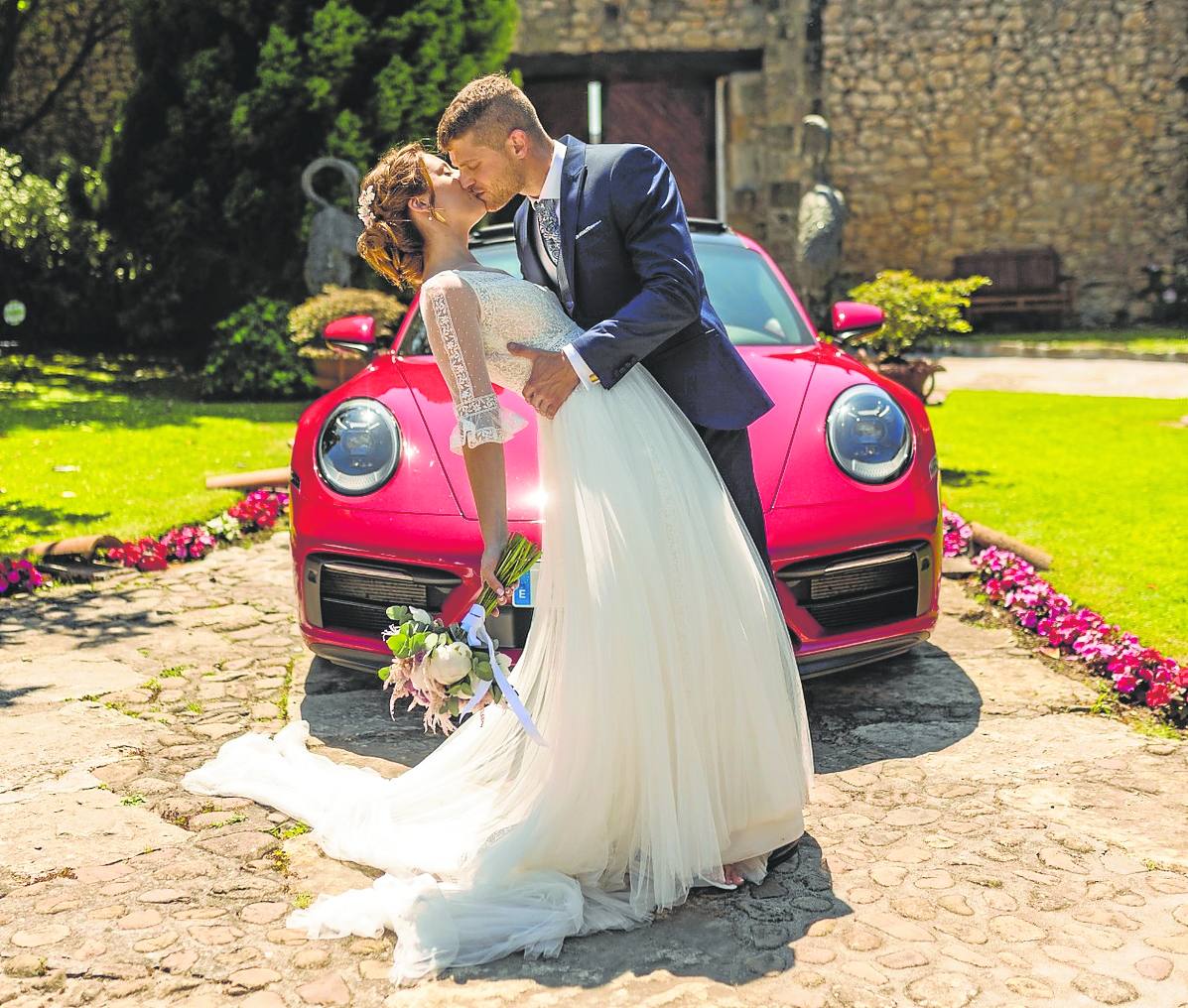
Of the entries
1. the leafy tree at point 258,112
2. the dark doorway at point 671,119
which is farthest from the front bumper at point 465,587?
the dark doorway at point 671,119

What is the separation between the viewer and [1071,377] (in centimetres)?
1280

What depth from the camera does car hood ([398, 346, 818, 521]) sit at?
3.63 m

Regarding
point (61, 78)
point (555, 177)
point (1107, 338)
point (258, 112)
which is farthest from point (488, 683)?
point (1107, 338)

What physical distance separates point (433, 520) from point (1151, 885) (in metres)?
2.11

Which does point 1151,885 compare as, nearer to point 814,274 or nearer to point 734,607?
point 734,607

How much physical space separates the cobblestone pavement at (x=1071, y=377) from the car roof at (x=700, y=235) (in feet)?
19.6

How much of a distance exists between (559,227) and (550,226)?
4cm

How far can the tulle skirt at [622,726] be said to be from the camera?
255 centimetres

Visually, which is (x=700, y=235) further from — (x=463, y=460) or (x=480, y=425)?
(x=480, y=425)

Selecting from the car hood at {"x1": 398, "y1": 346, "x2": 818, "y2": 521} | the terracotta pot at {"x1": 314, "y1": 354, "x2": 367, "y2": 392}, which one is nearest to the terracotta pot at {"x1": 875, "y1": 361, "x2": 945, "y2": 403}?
the car hood at {"x1": 398, "y1": 346, "x2": 818, "y2": 521}

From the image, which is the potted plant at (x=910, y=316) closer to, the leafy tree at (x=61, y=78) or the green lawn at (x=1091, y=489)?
the green lawn at (x=1091, y=489)

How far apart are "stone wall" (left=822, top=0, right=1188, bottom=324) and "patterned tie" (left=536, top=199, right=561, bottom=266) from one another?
16199mm

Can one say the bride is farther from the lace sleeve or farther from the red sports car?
the red sports car

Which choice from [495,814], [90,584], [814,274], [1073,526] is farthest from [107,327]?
[495,814]
